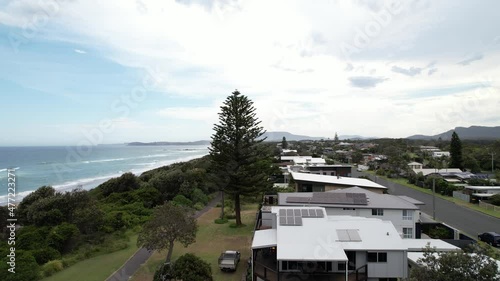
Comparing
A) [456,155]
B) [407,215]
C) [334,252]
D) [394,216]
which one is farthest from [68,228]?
[456,155]

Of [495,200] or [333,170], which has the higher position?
[333,170]

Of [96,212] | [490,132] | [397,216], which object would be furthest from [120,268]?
[490,132]

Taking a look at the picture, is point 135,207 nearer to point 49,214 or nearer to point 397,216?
point 49,214

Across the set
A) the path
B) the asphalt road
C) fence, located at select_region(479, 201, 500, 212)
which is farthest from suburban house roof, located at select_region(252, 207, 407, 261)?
fence, located at select_region(479, 201, 500, 212)

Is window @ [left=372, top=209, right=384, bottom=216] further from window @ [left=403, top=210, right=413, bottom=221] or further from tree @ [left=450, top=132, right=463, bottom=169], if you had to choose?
A: tree @ [left=450, top=132, right=463, bottom=169]

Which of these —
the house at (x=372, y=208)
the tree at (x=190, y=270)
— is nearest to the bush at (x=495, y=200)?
the house at (x=372, y=208)

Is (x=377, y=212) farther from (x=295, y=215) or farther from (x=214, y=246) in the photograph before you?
(x=214, y=246)
